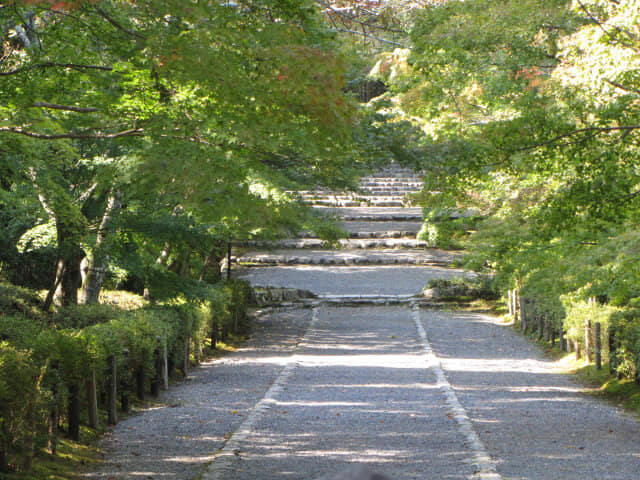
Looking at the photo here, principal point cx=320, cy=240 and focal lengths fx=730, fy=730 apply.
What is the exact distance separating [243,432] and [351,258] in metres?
18.7

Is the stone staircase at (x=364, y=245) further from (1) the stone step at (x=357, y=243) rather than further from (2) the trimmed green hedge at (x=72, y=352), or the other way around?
(2) the trimmed green hedge at (x=72, y=352)

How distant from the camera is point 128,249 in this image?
11.4m

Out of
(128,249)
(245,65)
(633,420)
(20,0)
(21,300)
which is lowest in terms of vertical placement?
(633,420)

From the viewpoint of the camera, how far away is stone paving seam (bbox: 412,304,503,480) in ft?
18.8

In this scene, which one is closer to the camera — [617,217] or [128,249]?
[617,217]

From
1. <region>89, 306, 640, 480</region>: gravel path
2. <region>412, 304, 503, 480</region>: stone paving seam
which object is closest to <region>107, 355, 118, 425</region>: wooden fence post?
<region>89, 306, 640, 480</region>: gravel path

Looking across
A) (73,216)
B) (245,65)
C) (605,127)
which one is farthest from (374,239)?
(245,65)

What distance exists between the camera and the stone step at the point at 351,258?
25.7 meters

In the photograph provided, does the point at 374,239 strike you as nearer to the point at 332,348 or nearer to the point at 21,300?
the point at 332,348

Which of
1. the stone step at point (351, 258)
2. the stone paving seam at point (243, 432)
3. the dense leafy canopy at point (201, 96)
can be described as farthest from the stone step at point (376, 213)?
the dense leafy canopy at point (201, 96)

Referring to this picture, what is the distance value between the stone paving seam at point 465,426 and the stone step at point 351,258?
1157 centimetres

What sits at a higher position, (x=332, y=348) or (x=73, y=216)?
(x=73, y=216)

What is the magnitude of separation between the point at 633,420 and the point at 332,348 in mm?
6923

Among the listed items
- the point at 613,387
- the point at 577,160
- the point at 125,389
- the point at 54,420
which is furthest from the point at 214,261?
the point at 577,160
